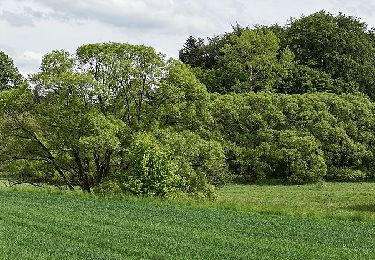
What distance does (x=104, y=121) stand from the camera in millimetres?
33625

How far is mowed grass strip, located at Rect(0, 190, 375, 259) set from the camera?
1502 centimetres

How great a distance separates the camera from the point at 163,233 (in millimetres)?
18438

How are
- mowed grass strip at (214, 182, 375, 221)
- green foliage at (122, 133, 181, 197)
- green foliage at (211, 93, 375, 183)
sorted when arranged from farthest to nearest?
green foliage at (211, 93, 375, 183), green foliage at (122, 133, 181, 197), mowed grass strip at (214, 182, 375, 221)

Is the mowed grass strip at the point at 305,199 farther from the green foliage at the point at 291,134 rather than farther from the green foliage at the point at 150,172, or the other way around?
the green foliage at the point at 291,134

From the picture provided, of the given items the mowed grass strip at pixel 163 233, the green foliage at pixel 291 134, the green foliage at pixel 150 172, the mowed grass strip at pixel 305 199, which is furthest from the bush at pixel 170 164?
the green foliage at pixel 291 134

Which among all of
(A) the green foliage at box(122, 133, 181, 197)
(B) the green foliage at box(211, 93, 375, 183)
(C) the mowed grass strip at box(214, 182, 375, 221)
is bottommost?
(C) the mowed grass strip at box(214, 182, 375, 221)

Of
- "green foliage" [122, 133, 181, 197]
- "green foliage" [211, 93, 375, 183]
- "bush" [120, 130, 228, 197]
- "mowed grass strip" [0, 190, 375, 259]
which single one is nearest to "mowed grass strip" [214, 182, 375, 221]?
"bush" [120, 130, 228, 197]

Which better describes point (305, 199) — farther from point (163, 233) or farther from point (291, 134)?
point (163, 233)

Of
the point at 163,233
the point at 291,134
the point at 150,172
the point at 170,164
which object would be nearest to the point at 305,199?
the point at 170,164

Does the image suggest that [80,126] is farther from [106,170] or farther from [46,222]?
[46,222]

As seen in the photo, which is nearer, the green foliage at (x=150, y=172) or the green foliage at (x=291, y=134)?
the green foliage at (x=150, y=172)

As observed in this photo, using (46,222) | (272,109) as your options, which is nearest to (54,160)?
(46,222)

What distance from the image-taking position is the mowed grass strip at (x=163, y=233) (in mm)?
15023

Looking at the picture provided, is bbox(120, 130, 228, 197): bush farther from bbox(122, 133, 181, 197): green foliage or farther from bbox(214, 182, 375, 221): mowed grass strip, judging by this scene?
bbox(214, 182, 375, 221): mowed grass strip
